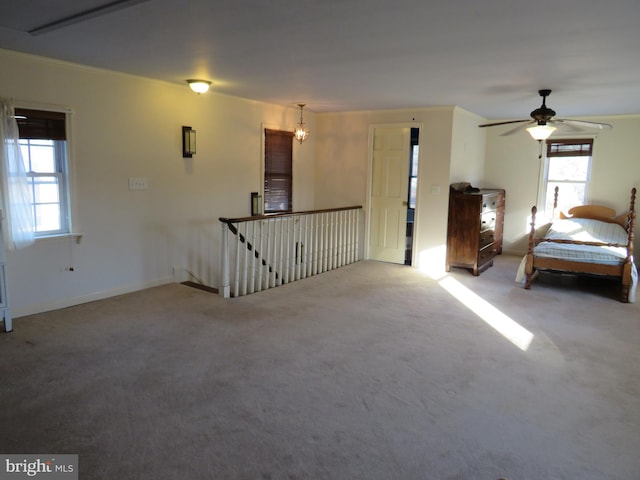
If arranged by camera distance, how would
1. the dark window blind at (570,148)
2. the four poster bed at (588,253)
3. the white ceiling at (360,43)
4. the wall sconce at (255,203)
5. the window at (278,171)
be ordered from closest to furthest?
1. the white ceiling at (360,43)
2. the four poster bed at (588,253)
3. the wall sconce at (255,203)
4. the window at (278,171)
5. the dark window blind at (570,148)

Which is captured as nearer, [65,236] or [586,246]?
[65,236]

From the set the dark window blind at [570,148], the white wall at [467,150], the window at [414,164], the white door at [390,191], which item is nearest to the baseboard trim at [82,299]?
the white door at [390,191]

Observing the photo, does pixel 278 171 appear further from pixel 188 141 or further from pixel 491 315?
pixel 491 315

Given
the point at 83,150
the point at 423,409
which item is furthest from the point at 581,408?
the point at 83,150

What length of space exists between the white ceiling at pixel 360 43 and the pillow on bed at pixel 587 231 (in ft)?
6.33

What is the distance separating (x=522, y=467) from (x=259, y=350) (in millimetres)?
2030

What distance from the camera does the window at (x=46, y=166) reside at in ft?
13.4

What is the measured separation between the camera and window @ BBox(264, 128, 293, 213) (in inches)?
263

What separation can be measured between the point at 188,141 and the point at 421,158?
3.30 metres

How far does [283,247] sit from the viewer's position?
5844 millimetres

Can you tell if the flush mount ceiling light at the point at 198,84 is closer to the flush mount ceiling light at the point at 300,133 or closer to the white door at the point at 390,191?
the flush mount ceiling light at the point at 300,133

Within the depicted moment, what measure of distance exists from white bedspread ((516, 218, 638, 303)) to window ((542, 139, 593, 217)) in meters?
0.58

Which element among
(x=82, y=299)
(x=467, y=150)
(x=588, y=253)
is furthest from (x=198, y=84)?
(x=588, y=253)

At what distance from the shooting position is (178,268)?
554 cm
